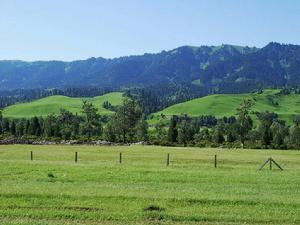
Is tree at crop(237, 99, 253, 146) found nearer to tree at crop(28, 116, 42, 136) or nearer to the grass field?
tree at crop(28, 116, 42, 136)

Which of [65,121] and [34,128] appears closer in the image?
[34,128]

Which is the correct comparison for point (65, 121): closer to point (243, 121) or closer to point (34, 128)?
point (34, 128)

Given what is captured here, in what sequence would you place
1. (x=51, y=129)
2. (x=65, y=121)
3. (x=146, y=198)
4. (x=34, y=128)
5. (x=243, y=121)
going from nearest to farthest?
(x=146, y=198) → (x=243, y=121) → (x=51, y=129) → (x=34, y=128) → (x=65, y=121)

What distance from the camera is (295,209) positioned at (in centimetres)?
2747

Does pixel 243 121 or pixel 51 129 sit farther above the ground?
pixel 243 121

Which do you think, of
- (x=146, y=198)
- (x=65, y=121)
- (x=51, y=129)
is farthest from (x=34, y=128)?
(x=146, y=198)

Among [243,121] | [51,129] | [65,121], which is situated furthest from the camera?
[65,121]

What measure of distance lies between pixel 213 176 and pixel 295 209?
1618 cm

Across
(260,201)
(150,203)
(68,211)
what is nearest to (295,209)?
(260,201)

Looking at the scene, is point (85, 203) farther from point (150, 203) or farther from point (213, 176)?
point (213, 176)

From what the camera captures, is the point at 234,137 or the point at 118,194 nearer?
the point at 118,194

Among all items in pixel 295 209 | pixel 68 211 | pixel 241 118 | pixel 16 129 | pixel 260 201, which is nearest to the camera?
pixel 68 211

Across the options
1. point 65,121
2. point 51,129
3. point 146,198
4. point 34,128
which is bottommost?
point 146,198

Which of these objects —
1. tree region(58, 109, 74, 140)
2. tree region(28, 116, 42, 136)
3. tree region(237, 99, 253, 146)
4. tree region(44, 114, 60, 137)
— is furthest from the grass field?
tree region(28, 116, 42, 136)
